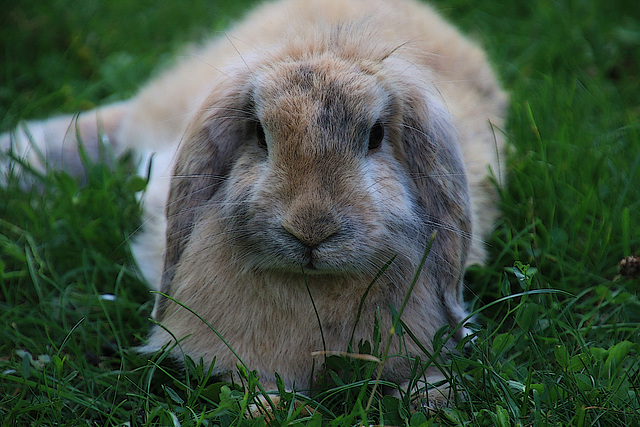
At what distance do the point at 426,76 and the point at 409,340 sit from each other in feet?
3.28

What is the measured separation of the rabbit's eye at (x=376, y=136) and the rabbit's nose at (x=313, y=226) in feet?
1.31

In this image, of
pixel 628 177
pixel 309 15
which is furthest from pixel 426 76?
pixel 628 177

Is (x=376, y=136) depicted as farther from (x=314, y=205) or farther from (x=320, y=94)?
(x=314, y=205)

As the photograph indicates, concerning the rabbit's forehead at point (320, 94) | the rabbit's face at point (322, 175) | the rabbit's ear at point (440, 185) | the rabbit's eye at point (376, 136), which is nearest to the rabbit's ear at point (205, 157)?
the rabbit's face at point (322, 175)

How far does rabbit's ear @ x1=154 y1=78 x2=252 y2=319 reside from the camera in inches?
96.5

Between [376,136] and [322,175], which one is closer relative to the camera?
[322,175]

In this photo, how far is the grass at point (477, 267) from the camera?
216 centimetres

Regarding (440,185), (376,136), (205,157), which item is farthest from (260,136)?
(440,185)

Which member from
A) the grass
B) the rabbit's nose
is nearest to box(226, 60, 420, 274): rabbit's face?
the rabbit's nose

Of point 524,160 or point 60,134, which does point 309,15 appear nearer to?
point 524,160

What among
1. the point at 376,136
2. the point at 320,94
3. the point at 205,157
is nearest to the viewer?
the point at 320,94

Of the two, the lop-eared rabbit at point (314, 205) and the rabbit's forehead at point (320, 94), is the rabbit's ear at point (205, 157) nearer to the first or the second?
the lop-eared rabbit at point (314, 205)

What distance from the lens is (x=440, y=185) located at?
245 cm

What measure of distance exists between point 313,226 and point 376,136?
479 millimetres
